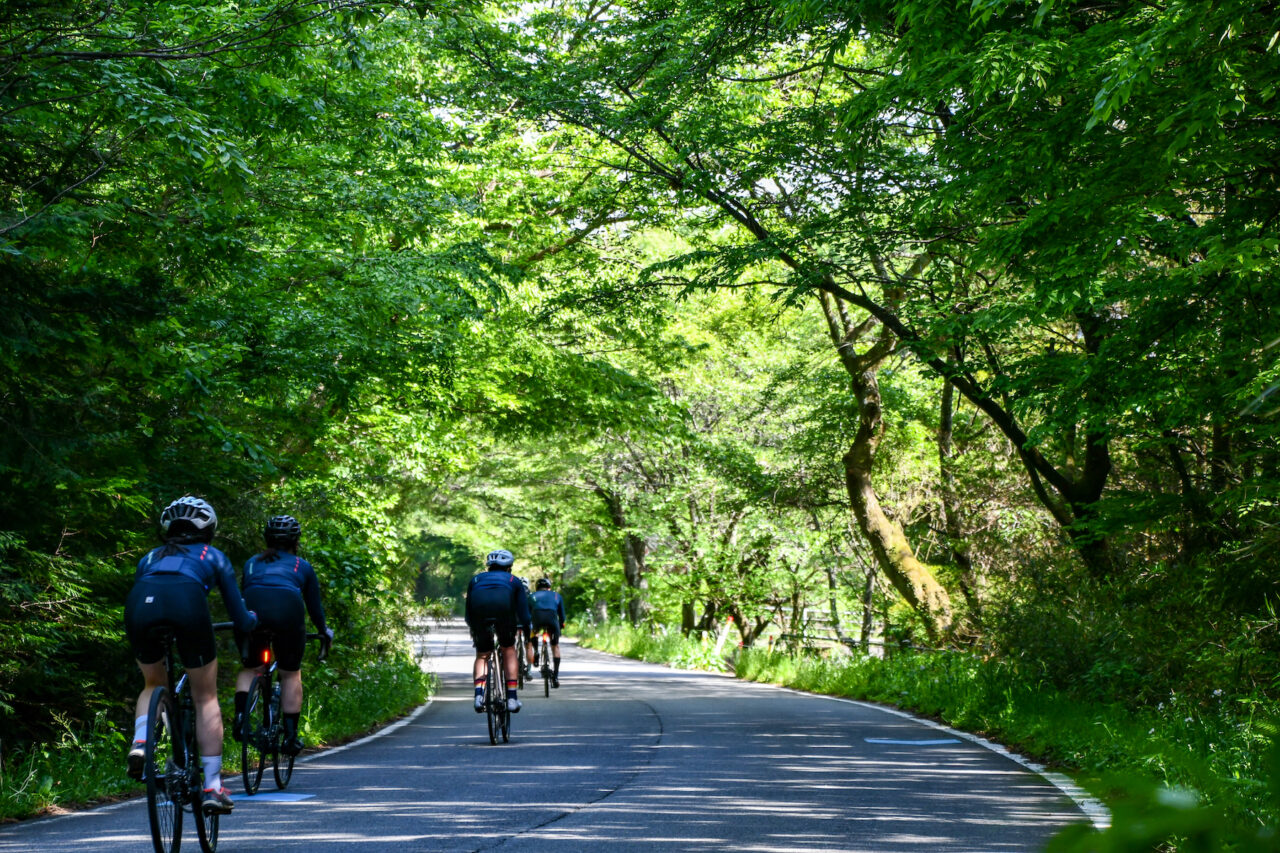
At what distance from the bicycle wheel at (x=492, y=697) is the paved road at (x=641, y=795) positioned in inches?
12.5

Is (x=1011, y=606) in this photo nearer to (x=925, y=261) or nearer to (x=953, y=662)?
(x=953, y=662)

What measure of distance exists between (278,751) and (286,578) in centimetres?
144

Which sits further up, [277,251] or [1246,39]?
[277,251]

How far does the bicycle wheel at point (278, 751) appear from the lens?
919 centimetres

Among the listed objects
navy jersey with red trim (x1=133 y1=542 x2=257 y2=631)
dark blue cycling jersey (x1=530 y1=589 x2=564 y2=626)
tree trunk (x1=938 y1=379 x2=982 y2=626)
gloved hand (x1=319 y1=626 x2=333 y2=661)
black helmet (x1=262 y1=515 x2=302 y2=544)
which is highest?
tree trunk (x1=938 y1=379 x2=982 y2=626)

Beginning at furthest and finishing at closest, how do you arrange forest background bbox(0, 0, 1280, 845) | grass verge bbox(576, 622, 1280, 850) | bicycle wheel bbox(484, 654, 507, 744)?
bicycle wheel bbox(484, 654, 507, 744) < forest background bbox(0, 0, 1280, 845) < grass verge bbox(576, 622, 1280, 850)

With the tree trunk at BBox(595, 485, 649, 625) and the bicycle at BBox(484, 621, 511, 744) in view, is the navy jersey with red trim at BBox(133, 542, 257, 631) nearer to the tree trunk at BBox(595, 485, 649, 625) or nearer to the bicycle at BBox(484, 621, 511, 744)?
the bicycle at BBox(484, 621, 511, 744)

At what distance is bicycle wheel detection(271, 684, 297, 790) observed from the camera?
919 cm

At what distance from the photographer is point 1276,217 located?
8117 mm

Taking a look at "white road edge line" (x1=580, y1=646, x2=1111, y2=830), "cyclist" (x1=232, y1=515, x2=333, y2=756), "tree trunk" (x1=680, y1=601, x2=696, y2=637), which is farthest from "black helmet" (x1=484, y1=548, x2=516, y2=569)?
"tree trunk" (x1=680, y1=601, x2=696, y2=637)

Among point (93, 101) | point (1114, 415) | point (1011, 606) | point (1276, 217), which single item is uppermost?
point (93, 101)

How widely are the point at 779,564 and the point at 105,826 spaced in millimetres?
24211

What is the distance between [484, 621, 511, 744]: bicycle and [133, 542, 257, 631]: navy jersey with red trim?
6.37m

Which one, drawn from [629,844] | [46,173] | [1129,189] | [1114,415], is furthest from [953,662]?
[46,173]
